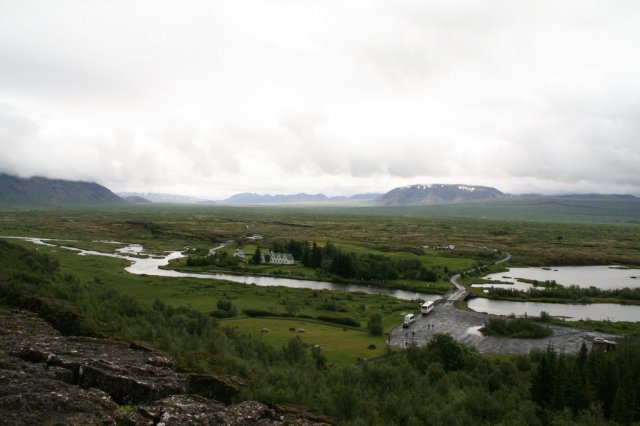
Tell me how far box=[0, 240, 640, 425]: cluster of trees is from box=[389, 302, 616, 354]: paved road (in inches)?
337

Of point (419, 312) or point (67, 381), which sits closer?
point (67, 381)

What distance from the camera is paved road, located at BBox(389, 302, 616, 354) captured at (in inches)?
2371

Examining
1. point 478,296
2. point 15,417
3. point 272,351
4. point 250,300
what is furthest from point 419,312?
point 15,417

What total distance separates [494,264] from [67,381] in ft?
433

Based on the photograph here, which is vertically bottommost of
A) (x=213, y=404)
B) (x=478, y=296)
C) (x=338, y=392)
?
(x=478, y=296)

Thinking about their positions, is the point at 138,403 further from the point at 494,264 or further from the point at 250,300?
the point at 494,264

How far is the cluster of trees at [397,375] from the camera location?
99.9 ft

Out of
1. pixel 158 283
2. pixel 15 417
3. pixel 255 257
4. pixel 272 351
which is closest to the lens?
pixel 15 417

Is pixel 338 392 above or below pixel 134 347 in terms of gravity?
below

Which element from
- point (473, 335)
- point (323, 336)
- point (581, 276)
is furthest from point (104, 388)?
point (581, 276)

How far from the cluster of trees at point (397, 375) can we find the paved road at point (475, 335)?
28.1ft

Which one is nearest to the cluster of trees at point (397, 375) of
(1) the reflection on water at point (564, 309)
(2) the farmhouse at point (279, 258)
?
(1) the reflection on water at point (564, 309)

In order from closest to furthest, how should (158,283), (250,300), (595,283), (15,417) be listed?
(15,417) < (250,300) < (158,283) < (595,283)

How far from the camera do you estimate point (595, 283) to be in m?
113
